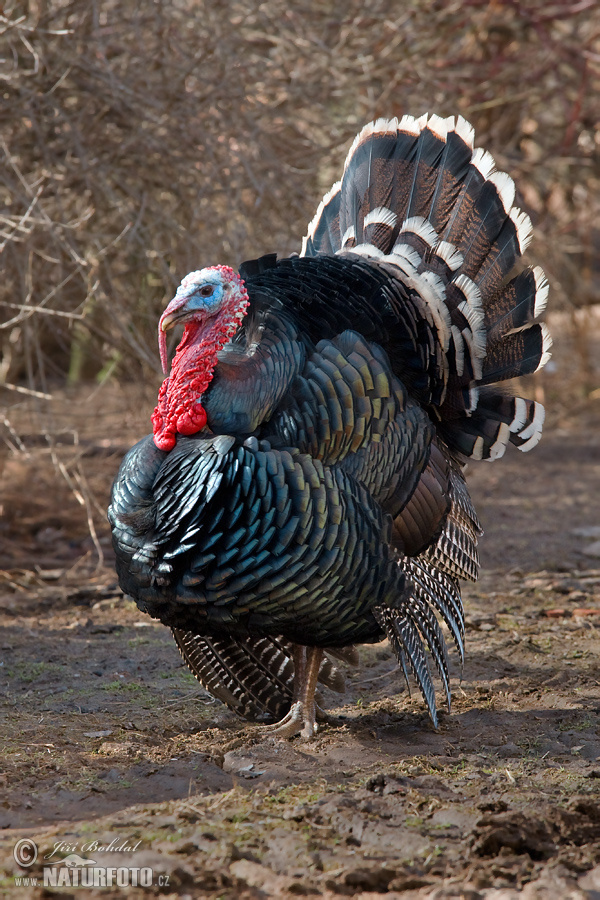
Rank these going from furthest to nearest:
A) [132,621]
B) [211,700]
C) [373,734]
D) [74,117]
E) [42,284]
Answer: [42,284]
[74,117]
[132,621]
[211,700]
[373,734]

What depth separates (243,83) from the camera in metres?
A: 5.58

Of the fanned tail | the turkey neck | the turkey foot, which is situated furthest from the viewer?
the fanned tail

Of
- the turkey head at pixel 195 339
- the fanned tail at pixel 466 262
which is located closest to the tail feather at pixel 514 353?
the fanned tail at pixel 466 262

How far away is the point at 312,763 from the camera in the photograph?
10.7 ft

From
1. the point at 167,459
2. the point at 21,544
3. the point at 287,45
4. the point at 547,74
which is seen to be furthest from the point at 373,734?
the point at 547,74

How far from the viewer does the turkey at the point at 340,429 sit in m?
3.06

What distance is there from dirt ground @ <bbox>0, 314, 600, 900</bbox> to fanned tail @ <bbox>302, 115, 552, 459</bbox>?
1.09 m

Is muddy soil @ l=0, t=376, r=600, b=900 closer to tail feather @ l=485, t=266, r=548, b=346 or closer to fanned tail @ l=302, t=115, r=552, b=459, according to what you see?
fanned tail @ l=302, t=115, r=552, b=459

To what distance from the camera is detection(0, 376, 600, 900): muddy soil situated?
95.7 inches

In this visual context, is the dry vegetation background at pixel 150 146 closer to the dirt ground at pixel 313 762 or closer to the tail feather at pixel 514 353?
the dirt ground at pixel 313 762

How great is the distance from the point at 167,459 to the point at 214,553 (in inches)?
14.1

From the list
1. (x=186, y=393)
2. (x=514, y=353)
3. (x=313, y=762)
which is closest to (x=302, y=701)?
(x=313, y=762)

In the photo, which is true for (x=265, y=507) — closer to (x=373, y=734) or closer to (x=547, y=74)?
(x=373, y=734)

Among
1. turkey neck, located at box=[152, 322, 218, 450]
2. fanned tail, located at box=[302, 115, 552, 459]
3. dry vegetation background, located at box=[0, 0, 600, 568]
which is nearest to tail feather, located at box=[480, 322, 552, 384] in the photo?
fanned tail, located at box=[302, 115, 552, 459]
